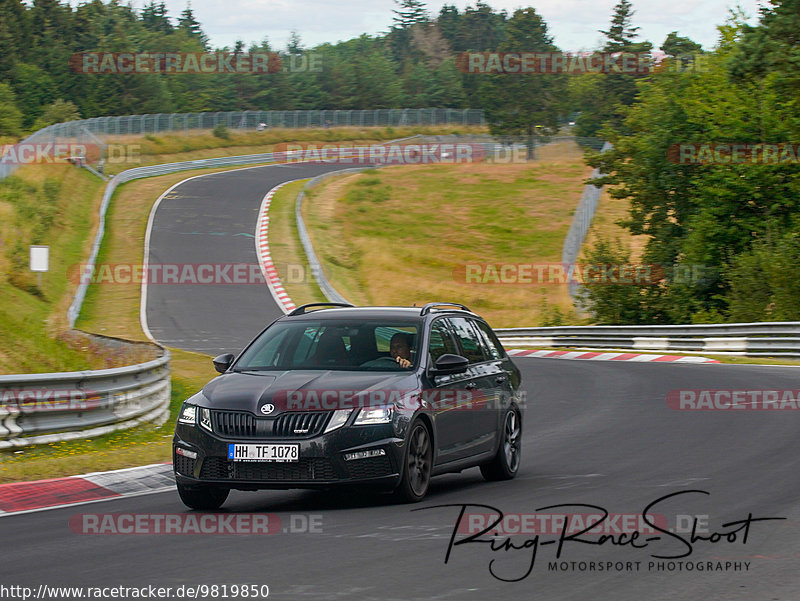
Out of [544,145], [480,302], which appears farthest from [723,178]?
[544,145]

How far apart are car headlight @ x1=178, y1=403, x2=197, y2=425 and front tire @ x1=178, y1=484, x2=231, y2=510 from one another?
482 mm

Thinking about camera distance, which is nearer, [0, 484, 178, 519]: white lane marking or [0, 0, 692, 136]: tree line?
[0, 484, 178, 519]: white lane marking

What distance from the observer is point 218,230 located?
5034 cm

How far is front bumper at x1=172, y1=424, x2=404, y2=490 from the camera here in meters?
8.36

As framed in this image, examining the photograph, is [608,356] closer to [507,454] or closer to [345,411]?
[507,454]

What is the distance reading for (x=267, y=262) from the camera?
4459cm

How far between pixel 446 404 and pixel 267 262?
116 feet

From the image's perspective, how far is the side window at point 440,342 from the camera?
9.85 m

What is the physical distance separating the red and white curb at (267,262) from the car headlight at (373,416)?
26.9 meters

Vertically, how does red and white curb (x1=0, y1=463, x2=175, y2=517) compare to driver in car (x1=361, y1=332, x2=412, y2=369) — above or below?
below

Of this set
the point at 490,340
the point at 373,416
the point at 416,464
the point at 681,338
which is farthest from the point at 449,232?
the point at 373,416

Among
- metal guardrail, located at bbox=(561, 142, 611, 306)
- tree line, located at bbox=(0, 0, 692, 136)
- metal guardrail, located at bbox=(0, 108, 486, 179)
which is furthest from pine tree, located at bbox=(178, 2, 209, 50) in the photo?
metal guardrail, located at bbox=(561, 142, 611, 306)

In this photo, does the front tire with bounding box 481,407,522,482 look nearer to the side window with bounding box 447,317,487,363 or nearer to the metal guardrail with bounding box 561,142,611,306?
the side window with bounding box 447,317,487,363

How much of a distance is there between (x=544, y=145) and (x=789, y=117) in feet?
188
